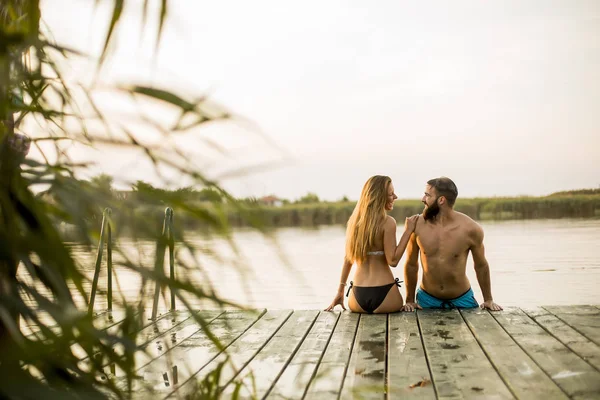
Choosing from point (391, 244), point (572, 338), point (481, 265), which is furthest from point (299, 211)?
point (572, 338)

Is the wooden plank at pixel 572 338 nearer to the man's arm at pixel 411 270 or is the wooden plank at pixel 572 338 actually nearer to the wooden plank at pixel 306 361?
the man's arm at pixel 411 270

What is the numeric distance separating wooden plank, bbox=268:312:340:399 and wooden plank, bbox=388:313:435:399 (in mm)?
368

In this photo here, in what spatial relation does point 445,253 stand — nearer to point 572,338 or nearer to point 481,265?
point 481,265

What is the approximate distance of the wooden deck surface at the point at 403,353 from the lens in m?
2.88

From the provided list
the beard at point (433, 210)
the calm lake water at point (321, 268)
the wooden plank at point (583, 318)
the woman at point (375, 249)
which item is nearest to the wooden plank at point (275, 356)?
the calm lake water at point (321, 268)

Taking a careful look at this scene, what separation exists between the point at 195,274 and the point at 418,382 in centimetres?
244

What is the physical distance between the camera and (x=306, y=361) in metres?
3.55

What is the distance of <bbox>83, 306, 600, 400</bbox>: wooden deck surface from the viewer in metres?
2.88

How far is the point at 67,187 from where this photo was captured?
0.77 m

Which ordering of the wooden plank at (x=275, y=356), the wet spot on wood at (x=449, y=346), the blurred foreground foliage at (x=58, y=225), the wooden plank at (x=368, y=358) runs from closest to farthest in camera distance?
1. the blurred foreground foliage at (x=58, y=225)
2. the wooden plank at (x=368, y=358)
3. the wooden plank at (x=275, y=356)
4. the wet spot on wood at (x=449, y=346)

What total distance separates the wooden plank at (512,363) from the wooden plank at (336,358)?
0.72 metres

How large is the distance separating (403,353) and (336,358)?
36cm

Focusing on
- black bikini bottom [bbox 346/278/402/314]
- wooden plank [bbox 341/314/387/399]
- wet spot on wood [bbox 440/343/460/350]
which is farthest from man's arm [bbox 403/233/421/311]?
wet spot on wood [bbox 440/343/460/350]

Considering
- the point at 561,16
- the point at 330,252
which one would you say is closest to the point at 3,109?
the point at 330,252
